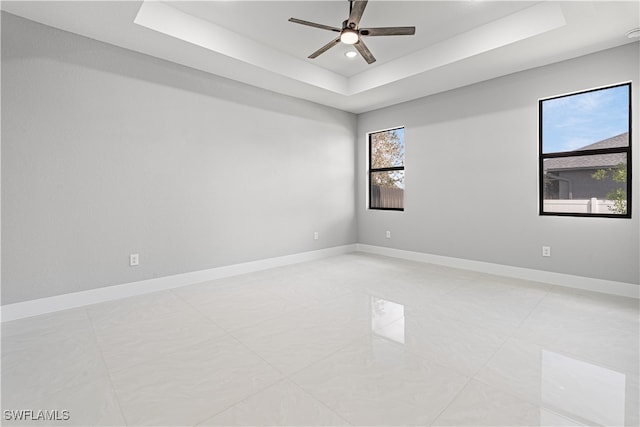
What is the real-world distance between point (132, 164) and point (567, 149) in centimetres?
503

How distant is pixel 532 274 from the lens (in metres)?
3.84

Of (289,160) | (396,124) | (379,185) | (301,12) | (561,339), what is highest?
(301,12)

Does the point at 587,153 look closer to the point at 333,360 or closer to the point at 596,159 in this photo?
the point at 596,159

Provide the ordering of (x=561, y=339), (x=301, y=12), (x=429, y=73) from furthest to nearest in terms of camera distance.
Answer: (x=429, y=73) → (x=301, y=12) → (x=561, y=339)

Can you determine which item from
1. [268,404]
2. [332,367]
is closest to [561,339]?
[332,367]

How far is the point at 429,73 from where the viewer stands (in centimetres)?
393

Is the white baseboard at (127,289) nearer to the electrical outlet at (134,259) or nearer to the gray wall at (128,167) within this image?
the gray wall at (128,167)

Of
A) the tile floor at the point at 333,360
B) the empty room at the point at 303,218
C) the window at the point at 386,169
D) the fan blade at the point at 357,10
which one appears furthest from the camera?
the window at the point at 386,169

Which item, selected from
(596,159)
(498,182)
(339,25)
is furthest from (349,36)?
(596,159)

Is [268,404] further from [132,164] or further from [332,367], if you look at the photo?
[132,164]

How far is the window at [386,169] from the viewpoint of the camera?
17.5 ft

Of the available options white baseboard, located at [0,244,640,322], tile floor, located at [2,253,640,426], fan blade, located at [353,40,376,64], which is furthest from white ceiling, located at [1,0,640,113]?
tile floor, located at [2,253,640,426]

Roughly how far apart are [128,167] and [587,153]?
17.0 ft

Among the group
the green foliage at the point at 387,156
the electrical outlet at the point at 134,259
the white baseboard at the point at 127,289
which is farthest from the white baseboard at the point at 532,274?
the electrical outlet at the point at 134,259
